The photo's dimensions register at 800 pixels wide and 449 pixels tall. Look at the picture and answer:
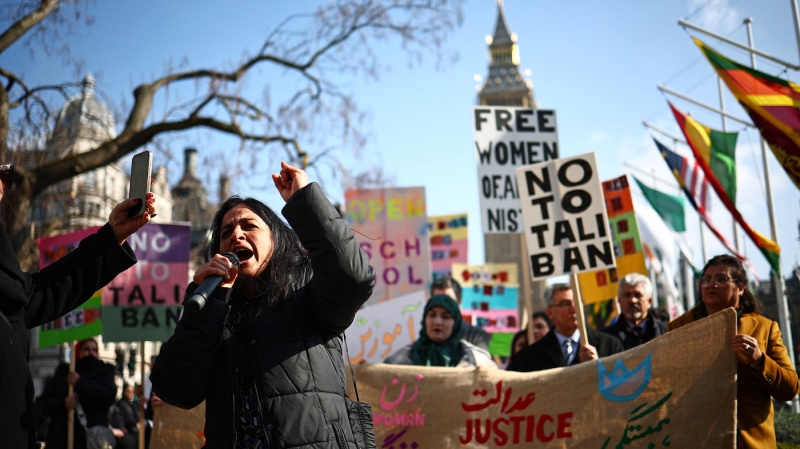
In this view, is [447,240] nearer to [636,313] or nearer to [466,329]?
[466,329]

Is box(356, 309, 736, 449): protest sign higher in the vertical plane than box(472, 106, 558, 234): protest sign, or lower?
lower

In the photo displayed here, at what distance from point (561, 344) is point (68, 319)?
497 cm

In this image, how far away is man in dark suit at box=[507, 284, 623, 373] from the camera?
5.42 meters

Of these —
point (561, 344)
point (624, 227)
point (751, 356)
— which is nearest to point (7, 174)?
point (751, 356)

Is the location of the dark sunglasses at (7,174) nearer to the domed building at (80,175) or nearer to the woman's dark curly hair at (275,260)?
the woman's dark curly hair at (275,260)

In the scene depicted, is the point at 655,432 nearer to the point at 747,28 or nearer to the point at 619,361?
the point at 619,361

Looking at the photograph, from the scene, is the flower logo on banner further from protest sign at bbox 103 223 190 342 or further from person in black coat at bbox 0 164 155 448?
protest sign at bbox 103 223 190 342

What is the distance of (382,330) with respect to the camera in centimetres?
814

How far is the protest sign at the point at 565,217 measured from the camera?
584cm

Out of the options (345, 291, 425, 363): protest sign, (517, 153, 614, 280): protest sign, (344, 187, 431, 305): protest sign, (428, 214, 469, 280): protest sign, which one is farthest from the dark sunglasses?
(428, 214, 469, 280): protest sign

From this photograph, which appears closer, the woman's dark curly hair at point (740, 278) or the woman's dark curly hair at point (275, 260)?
the woman's dark curly hair at point (275, 260)

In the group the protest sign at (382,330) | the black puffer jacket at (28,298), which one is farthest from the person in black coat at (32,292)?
the protest sign at (382,330)

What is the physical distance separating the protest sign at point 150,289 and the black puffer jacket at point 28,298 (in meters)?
4.90

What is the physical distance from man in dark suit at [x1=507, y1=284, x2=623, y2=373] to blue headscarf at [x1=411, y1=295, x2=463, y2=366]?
58 centimetres
